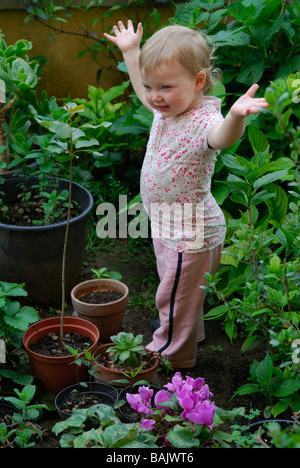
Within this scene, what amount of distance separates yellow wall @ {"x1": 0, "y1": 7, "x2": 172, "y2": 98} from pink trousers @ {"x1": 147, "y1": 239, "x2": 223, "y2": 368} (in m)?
2.21

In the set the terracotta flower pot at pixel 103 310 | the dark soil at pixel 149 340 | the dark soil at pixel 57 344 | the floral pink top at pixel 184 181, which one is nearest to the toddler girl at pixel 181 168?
the floral pink top at pixel 184 181

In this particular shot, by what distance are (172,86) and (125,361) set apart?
1.08 meters

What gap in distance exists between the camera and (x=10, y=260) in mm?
2924

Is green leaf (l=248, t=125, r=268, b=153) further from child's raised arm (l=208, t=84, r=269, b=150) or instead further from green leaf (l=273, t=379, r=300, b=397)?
green leaf (l=273, t=379, r=300, b=397)

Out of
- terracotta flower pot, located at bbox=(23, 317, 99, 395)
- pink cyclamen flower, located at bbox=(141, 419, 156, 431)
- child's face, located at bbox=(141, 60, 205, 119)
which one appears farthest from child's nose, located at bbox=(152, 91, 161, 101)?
pink cyclamen flower, located at bbox=(141, 419, 156, 431)

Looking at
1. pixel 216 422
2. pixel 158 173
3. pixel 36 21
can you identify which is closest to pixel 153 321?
pixel 158 173

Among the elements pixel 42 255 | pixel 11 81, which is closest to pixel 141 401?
pixel 42 255

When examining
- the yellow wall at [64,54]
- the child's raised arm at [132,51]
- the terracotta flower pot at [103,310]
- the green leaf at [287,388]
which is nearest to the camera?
the green leaf at [287,388]

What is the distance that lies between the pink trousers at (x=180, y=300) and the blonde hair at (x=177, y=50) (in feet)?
2.49

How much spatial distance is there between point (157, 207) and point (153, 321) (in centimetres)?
75

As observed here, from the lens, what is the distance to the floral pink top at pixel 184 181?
2191 millimetres

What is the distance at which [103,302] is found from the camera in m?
2.76

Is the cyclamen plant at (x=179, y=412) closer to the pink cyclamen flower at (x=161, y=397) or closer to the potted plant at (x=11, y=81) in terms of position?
the pink cyclamen flower at (x=161, y=397)
